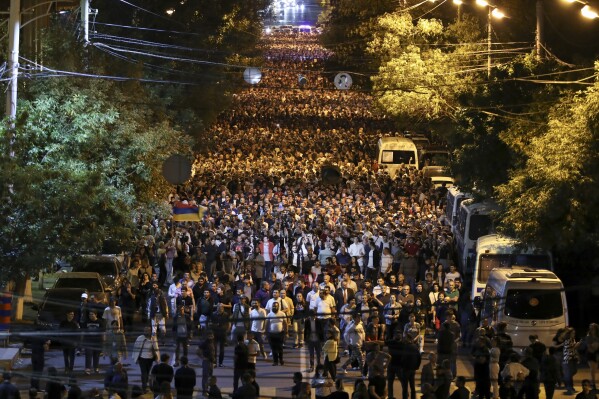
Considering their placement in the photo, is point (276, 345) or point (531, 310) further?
point (531, 310)

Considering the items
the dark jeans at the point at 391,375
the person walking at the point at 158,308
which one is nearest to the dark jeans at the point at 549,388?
the dark jeans at the point at 391,375

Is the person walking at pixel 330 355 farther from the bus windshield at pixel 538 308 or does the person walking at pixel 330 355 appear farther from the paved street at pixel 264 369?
the bus windshield at pixel 538 308

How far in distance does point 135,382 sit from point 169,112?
22912 mm

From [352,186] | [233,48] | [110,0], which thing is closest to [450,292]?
[352,186]

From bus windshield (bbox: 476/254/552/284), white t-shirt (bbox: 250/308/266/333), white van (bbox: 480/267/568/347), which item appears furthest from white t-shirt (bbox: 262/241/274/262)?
white van (bbox: 480/267/568/347)

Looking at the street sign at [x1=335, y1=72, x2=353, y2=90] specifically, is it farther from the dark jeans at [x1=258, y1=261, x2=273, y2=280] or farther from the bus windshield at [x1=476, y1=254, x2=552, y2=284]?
the bus windshield at [x1=476, y1=254, x2=552, y2=284]

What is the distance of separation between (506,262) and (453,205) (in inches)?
411

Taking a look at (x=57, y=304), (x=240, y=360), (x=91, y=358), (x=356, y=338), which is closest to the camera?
(x=240, y=360)

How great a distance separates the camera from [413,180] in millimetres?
46969

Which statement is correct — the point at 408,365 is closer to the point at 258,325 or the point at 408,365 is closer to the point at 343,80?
the point at 258,325

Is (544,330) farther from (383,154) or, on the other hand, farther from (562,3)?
(383,154)

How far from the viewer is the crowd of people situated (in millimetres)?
18250

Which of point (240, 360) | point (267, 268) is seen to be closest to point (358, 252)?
point (267, 268)

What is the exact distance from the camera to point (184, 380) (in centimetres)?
1705
